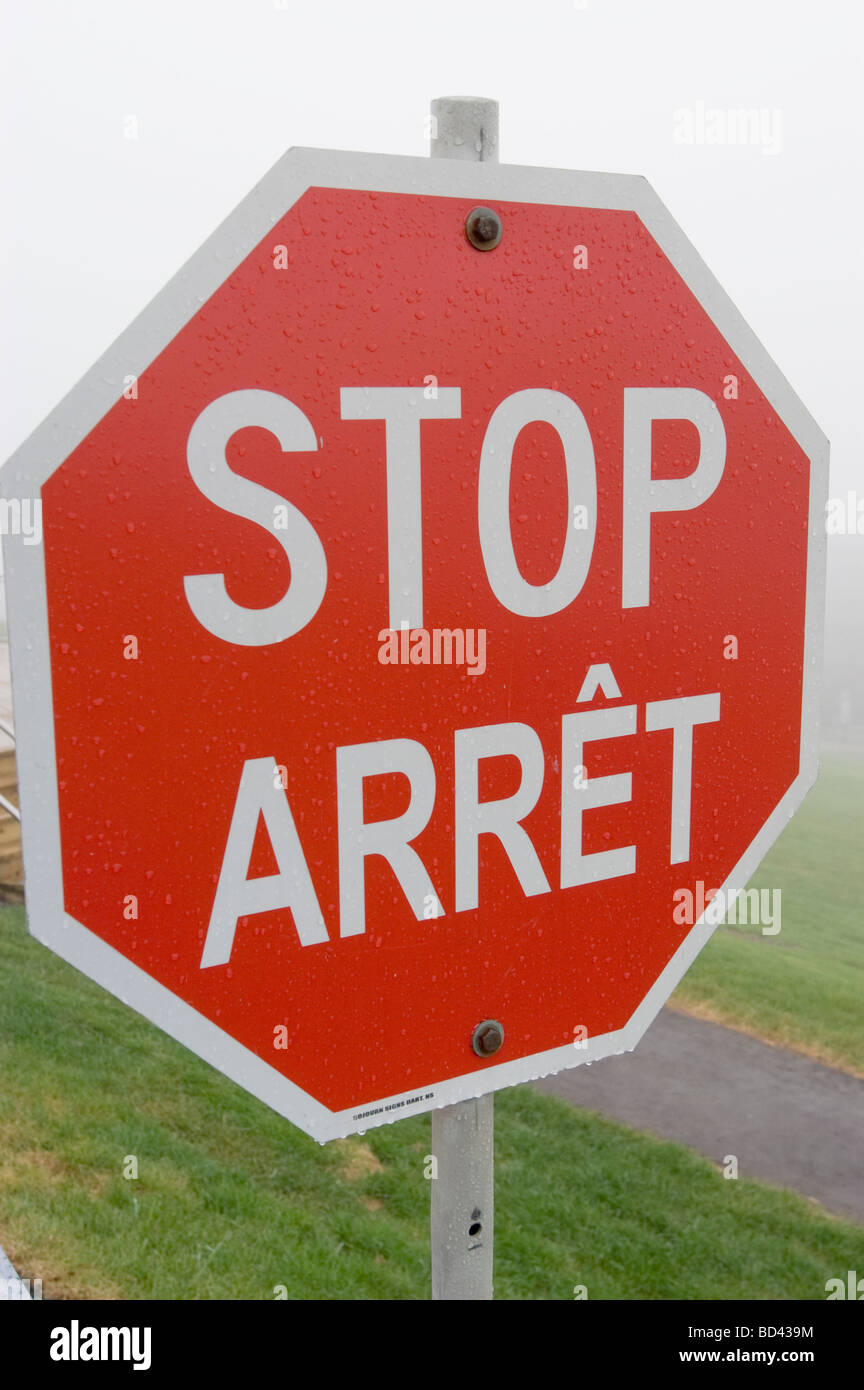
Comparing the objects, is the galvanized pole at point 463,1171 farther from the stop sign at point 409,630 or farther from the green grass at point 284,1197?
the green grass at point 284,1197

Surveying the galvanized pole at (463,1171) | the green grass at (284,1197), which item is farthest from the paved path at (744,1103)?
the galvanized pole at (463,1171)

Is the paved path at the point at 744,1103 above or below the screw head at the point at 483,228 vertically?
below

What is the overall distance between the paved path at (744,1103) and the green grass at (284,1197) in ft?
1.21

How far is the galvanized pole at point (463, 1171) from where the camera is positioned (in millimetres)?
1284

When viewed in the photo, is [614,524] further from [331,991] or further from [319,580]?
[331,991]

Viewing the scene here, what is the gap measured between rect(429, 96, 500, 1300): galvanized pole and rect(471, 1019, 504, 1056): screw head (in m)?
0.06

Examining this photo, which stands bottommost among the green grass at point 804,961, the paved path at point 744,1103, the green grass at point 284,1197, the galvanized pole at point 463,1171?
the green grass at point 804,961

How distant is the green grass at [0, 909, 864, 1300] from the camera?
3766mm

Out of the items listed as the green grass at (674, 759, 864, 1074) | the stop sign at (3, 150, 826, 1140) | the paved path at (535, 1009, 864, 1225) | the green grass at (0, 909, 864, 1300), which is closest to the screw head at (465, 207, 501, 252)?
the stop sign at (3, 150, 826, 1140)

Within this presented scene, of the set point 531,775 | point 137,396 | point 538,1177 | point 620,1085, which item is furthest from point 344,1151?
point 137,396

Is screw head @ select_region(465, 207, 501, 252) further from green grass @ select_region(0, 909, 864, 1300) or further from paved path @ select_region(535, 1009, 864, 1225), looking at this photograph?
paved path @ select_region(535, 1009, 864, 1225)

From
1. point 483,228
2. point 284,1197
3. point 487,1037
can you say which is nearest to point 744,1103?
point 284,1197

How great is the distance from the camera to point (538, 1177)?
5699 mm

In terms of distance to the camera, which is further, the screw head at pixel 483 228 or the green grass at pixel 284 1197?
the green grass at pixel 284 1197
